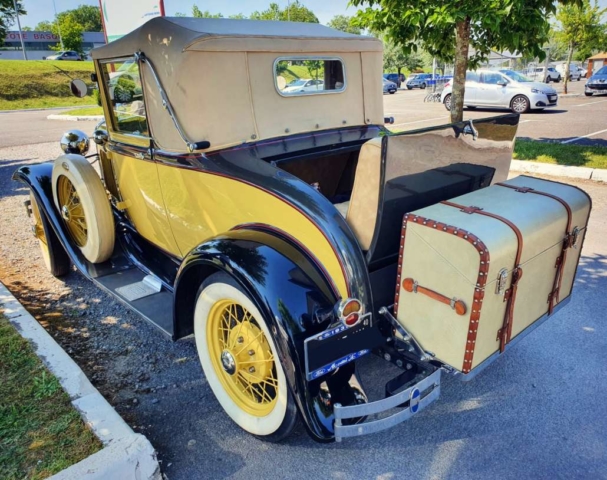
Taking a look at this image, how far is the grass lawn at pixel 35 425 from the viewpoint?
215 centimetres

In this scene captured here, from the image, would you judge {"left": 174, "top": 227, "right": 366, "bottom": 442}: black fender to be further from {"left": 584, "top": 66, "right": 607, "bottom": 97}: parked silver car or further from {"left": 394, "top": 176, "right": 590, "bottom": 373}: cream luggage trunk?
{"left": 584, "top": 66, "right": 607, "bottom": 97}: parked silver car

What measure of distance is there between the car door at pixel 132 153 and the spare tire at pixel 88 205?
0.66 feet

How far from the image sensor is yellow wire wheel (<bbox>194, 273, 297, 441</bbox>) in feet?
7.37

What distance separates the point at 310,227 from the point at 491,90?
1676 centimetres

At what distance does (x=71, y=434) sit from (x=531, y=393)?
259 cm

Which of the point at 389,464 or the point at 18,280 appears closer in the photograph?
the point at 389,464

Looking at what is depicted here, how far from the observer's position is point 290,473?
7.43 feet

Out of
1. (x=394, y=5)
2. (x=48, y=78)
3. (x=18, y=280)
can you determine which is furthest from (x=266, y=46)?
(x=48, y=78)

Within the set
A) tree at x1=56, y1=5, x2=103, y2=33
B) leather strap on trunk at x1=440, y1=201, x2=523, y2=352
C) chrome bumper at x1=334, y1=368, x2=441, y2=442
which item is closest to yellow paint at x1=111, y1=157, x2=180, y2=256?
chrome bumper at x1=334, y1=368, x2=441, y2=442

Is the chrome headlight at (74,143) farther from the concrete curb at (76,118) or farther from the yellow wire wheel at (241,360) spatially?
the concrete curb at (76,118)

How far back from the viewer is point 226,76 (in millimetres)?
2750

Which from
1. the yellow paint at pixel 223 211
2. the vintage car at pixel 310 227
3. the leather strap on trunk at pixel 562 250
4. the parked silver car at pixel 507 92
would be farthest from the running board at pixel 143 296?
the parked silver car at pixel 507 92

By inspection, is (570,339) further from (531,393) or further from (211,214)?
(211,214)

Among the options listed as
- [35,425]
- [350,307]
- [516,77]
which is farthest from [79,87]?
[516,77]
